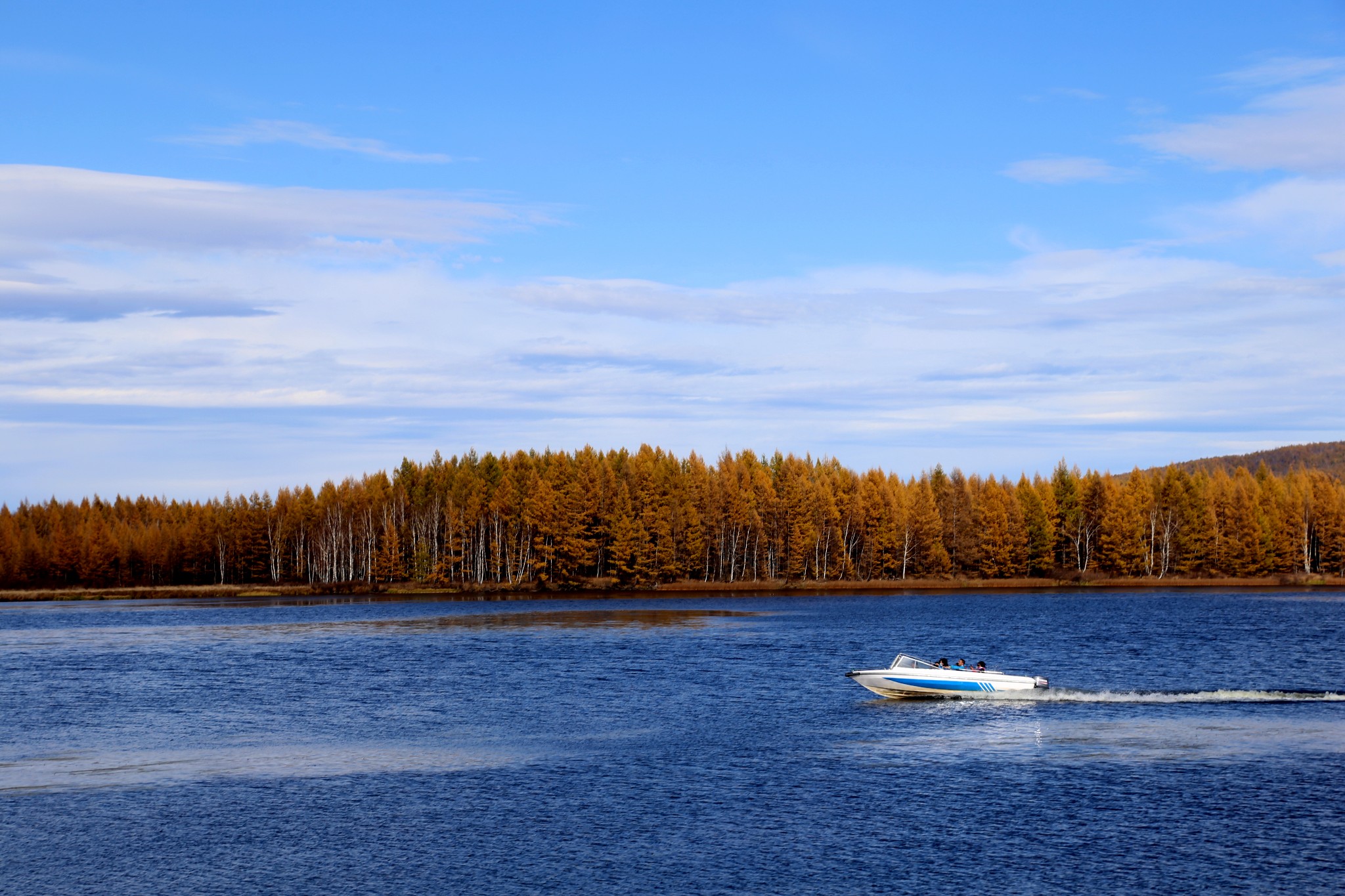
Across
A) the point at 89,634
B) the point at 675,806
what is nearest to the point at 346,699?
the point at 675,806

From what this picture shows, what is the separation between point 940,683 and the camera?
65.2m

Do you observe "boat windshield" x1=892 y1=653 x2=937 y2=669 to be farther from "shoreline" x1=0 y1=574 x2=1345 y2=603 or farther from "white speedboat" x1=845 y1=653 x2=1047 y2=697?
"shoreline" x1=0 y1=574 x2=1345 y2=603

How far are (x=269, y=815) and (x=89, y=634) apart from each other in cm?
8650

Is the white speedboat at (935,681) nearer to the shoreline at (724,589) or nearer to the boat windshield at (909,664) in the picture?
the boat windshield at (909,664)

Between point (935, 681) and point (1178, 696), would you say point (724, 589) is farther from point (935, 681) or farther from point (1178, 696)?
point (1178, 696)

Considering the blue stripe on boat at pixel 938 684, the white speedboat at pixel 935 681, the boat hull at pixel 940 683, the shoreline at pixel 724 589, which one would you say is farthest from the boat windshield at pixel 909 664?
the shoreline at pixel 724 589

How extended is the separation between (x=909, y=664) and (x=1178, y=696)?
577 inches

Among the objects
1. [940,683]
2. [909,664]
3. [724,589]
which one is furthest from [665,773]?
[724,589]

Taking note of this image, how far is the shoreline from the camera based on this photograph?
186 meters

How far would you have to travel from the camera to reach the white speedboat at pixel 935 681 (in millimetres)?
64188

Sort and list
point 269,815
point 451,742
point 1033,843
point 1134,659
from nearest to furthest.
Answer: point 1033,843 < point 269,815 < point 451,742 < point 1134,659

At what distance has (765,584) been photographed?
194625 millimetres

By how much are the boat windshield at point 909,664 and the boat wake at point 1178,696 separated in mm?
4127

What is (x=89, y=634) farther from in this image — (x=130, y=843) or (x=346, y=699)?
(x=130, y=843)
